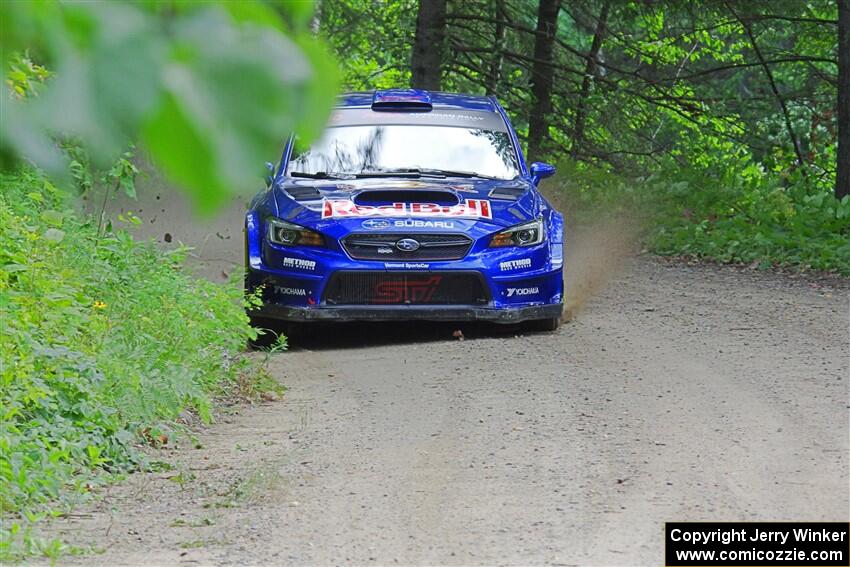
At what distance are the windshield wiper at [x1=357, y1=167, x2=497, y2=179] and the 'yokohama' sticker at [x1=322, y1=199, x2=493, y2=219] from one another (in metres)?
0.71

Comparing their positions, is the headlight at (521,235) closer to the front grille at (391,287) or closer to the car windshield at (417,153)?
the front grille at (391,287)

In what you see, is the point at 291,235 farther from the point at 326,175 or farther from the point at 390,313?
the point at 390,313

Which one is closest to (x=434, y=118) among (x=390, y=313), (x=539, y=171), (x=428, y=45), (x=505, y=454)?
(x=539, y=171)

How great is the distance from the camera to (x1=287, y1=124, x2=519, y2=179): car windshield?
10.6 m

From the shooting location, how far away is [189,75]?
131 centimetres

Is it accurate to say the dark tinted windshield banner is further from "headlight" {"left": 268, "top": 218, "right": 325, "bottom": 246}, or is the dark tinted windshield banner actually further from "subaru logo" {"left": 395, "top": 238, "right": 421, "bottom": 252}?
"subaru logo" {"left": 395, "top": 238, "right": 421, "bottom": 252}

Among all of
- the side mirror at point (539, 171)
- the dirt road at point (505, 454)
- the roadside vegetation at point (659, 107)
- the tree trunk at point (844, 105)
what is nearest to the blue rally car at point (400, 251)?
the dirt road at point (505, 454)

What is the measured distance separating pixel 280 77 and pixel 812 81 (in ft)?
77.6

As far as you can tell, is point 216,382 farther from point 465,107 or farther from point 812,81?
point 812,81

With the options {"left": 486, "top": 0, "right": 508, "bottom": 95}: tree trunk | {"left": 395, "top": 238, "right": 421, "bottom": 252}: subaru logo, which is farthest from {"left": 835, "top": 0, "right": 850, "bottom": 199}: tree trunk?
{"left": 395, "top": 238, "right": 421, "bottom": 252}: subaru logo

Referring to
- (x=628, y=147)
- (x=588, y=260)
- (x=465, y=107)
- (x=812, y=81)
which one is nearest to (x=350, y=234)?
(x=465, y=107)

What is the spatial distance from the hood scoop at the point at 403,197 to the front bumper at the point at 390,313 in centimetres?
83

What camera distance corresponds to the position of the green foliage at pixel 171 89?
129 centimetres

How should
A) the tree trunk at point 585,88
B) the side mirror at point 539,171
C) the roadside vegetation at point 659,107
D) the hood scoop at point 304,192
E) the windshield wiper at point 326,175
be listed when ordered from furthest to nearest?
the tree trunk at point 585,88 < the roadside vegetation at point 659,107 < the side mirror at point 539,171 < the windshield wiper at point 326,175 < the hood scoop at point 304,192
